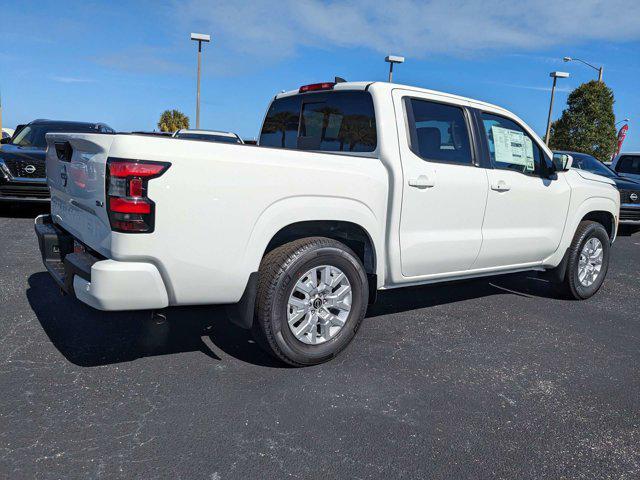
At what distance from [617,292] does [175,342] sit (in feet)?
16.2

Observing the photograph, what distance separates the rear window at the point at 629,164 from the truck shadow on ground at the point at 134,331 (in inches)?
395

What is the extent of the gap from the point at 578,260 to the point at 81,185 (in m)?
4.64

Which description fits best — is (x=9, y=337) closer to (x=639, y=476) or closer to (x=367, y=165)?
(x=367, y=165)

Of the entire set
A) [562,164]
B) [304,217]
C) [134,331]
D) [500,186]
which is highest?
[562,164]

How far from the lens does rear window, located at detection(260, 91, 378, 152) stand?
3873 millimetres

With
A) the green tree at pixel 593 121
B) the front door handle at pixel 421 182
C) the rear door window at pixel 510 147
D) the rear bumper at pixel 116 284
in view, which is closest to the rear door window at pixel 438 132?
the front door handle at pixel 421 182

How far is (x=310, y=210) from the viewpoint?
327 centimetres

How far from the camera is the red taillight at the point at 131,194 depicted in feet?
8.74

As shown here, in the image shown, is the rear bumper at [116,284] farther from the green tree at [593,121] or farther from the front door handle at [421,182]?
the green tree at [593,121]

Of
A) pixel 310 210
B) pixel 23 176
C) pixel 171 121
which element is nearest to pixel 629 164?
pixel 310 210

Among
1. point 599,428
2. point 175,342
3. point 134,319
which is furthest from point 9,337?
point 599,428

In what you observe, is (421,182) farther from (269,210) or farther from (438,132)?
(269,210)

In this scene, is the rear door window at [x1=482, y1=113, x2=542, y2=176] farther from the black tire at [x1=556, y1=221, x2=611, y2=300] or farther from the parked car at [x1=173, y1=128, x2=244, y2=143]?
the parked car at [x1=173, y1=128, x2=244, y2=143]

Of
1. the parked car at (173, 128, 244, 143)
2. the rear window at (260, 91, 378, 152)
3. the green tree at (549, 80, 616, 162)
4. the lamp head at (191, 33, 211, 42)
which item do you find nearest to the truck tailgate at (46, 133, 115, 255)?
the rear window at (260, 91, 378, 152)
